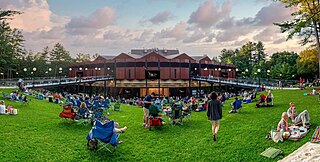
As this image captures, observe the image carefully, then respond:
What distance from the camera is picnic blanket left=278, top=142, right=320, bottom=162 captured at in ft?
17.6

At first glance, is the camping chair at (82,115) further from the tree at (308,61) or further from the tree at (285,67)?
the tree at (285,67)

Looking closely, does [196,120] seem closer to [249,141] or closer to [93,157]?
[249,141]

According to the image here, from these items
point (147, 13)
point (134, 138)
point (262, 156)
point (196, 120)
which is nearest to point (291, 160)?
point (262, 156)

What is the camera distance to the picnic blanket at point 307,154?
17.6 ft

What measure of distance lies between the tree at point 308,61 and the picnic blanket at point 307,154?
29755 mm

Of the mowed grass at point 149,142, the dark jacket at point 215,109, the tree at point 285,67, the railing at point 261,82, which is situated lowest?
the mowed grass at point 149,142

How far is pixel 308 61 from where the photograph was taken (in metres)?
36.2

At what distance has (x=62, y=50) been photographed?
76.2m

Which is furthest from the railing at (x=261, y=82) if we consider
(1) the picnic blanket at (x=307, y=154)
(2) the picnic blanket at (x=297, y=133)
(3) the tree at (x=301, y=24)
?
(1) the picnic blanket at (x=307, y=154)

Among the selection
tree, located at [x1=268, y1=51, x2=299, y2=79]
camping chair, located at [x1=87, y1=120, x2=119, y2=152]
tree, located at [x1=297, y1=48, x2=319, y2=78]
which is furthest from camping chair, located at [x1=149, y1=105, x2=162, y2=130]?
tree, located at [x1=268, y1=51, x2=299, y2=79]

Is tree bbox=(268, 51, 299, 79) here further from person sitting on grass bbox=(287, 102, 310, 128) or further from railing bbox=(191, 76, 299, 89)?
person sitting on grass bbox=(287, 102, 310, 128)

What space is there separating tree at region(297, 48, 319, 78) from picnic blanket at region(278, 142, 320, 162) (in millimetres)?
29755

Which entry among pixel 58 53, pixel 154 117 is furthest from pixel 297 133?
pixel 58 53

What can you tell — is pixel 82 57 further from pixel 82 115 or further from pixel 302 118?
pixel 302 118
